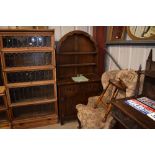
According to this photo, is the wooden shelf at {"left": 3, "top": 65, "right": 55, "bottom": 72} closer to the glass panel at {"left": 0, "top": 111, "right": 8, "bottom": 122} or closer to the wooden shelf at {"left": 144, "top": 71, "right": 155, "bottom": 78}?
the glass panel at {"left": 0, "top": 111, "right": 8, "bottom": 122}

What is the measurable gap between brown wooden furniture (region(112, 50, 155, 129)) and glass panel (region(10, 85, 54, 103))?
1350 millimetres

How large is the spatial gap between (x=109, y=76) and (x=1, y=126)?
187 centimetres

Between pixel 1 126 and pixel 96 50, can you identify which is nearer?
pixel 1 126

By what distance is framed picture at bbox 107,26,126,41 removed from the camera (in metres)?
2.17

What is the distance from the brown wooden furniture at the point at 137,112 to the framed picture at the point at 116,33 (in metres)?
0.89

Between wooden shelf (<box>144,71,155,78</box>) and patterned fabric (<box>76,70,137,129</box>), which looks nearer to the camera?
wooden shelf (<box>144,71,155,78</box>)

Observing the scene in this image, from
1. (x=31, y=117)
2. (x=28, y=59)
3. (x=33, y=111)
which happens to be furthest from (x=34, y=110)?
(x=28, y=59)

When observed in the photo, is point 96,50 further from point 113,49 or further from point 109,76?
point 109,76

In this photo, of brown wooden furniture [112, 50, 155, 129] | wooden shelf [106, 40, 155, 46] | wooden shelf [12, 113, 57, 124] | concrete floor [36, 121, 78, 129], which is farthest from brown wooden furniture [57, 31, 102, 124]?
brown wooden furniture [112, 50, 155, 129]

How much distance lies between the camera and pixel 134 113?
117cm

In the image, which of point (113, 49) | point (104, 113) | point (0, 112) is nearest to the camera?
point (104, 113)
